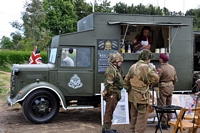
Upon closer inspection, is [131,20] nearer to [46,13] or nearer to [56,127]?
[56,127]

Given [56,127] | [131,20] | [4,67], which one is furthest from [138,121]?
[4,67]

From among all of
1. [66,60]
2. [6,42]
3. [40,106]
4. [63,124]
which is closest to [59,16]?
[6,42]

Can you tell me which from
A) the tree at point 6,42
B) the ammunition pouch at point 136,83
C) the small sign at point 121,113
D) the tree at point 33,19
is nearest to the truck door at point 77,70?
the small sign at point 121,113

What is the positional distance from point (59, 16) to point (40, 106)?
86.5ft

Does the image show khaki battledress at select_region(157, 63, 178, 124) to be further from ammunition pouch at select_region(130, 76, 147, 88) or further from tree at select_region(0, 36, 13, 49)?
tree at select_region(0, 36, 13, 49)

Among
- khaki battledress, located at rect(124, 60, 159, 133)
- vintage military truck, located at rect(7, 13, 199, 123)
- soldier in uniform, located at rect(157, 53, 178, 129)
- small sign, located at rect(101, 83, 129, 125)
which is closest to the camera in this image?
khaki battledress, located at rect(124, 60, 159, 133)

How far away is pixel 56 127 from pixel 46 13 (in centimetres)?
2842

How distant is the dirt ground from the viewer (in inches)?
263

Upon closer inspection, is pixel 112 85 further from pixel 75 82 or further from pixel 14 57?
pixel 14 57

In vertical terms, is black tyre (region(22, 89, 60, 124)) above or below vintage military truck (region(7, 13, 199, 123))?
below

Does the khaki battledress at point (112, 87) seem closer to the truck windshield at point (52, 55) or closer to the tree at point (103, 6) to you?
the truck windshield at point (52, 55)

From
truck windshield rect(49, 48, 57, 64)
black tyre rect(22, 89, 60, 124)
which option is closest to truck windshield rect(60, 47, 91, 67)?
truck windshield rect(49, 48, 57, 64)

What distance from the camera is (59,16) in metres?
32.6

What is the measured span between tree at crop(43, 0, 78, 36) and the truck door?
25.5 metres
